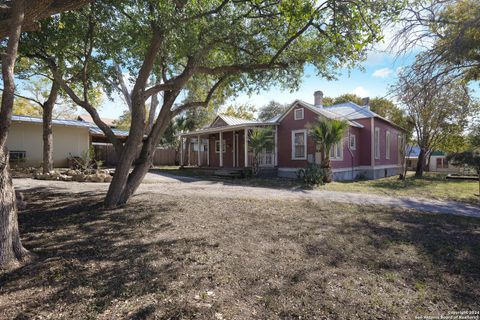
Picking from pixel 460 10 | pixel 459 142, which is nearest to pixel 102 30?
pixel 460 10

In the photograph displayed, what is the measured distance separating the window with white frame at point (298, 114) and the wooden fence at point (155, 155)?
15.5 m

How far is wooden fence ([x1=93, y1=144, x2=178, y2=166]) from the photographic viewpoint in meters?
23.8

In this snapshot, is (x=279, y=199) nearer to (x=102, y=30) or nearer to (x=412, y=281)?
(x=412, y=281)

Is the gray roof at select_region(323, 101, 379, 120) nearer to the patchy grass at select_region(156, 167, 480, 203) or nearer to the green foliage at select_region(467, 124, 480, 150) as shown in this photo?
the patchy grass at select_region(156, 167, 480, 203)

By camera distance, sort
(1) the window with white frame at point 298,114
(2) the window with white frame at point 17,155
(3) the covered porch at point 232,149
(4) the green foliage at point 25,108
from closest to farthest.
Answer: (1) the window with white frame at point 298,114 → (2) the window with white frame at point 17,155 → (3) the covered porch at point 232,149 → (4) the green foliage at point 25,108

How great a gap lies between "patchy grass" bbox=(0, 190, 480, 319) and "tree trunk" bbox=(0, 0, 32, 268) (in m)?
0.31

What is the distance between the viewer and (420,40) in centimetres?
748

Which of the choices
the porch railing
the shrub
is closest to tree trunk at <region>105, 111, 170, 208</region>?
the shrub

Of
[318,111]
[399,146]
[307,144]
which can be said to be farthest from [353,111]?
[399,146]

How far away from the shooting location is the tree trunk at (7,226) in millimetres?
3129

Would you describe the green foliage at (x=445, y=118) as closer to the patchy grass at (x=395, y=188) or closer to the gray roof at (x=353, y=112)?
the gray roof at (x=353, y=112)

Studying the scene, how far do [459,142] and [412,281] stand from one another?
90.5ft

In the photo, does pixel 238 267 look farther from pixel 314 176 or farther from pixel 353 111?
pixel 353 111

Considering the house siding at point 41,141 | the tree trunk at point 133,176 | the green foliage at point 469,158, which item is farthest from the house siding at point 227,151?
the green foliage at point 469,158
